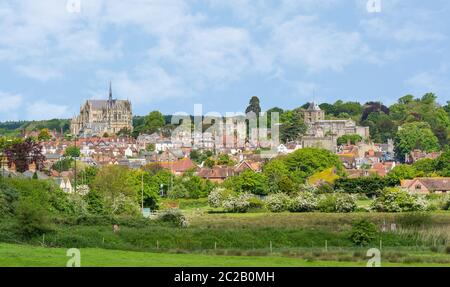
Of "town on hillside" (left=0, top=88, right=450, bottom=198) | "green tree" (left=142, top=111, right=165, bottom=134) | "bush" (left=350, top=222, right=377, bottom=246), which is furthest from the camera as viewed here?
"green tree" (left=142, top=111, right=165, bottom=134)

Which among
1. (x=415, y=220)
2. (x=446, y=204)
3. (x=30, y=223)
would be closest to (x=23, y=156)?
(x=446, y=204)

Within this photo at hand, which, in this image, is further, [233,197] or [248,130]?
[248,130]

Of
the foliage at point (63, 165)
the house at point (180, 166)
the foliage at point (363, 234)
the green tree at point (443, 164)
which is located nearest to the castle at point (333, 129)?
the house at point (180, 166)

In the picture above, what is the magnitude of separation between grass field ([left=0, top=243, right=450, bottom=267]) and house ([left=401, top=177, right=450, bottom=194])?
55.4 m

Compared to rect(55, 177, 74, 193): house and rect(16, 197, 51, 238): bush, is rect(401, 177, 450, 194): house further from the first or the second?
rect(16, 197, 51, 238): bush

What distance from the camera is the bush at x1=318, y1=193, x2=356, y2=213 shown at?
2594 inches

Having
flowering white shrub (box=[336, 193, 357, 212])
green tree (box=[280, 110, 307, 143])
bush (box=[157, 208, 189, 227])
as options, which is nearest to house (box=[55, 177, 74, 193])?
flowering white shrub (box=[336, 193, 357, 212])

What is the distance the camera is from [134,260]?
104ft

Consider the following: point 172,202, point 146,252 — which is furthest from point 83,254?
point 172,202

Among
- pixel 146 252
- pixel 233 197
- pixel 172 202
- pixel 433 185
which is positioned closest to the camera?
pixel 146 252
